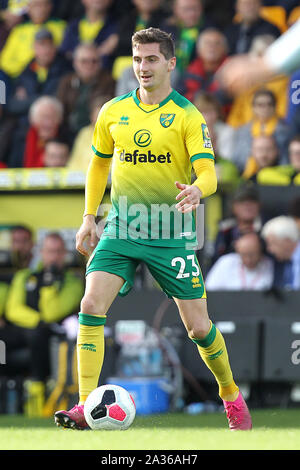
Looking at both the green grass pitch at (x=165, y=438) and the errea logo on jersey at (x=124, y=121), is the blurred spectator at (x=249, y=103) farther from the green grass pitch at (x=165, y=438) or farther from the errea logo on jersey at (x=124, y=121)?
the errea logo on jersey at (x=124, y=121)

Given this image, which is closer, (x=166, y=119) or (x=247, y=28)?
(x=166, y=119)

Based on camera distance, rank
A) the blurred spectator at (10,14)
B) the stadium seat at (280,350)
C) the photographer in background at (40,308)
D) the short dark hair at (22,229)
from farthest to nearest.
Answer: the blurred spectator at (10,14), the short dark hair at (22,229), the photographer in background at (40,308), the stadium seat at (280,350)

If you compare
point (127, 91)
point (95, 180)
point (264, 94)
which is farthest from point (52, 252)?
point (95, 180)

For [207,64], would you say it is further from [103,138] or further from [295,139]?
[103,138]

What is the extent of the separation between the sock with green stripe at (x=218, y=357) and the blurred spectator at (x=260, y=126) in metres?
4.19

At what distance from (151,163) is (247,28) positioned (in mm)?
5744

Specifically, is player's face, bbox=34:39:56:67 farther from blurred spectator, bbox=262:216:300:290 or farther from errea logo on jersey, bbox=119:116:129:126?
errea logo on jersey, bbox=119:116:129:126

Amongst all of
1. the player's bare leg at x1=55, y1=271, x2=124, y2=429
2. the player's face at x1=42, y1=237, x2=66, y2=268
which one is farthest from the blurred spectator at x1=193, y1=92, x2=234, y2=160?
the player's bare leg at x1=55, y1=271, x2=124, y2=429

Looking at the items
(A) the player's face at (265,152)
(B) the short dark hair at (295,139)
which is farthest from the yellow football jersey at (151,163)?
(A) the player's face at (265,152)

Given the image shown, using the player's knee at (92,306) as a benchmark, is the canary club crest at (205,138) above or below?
above

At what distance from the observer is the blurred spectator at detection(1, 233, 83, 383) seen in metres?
9.09

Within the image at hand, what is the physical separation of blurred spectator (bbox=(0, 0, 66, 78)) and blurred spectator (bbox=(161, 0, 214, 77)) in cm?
184

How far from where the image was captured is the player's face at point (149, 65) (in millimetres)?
5832

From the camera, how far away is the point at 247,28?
11164 millimetres
